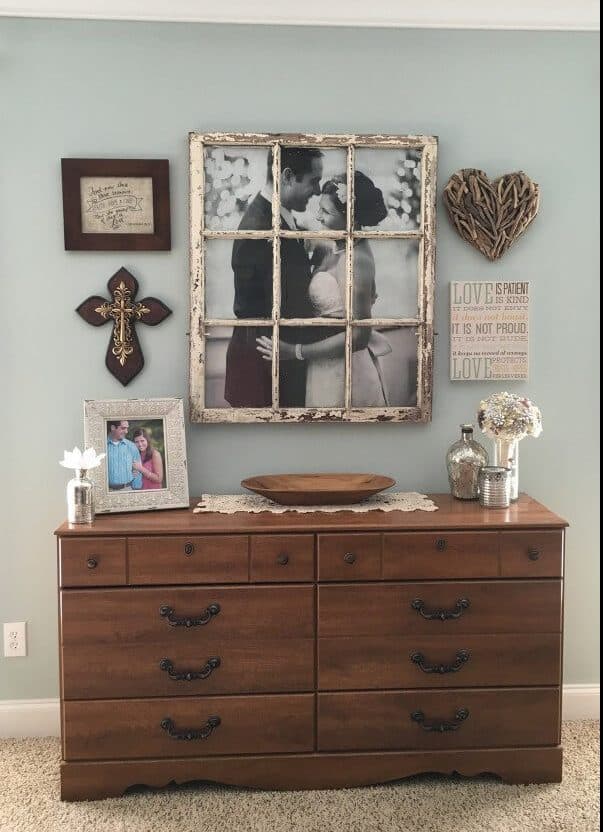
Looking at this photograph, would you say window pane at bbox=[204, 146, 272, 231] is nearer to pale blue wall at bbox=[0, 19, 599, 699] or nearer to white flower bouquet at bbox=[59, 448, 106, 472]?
pale blue wall at bbox=[0, 19, 599, 699]

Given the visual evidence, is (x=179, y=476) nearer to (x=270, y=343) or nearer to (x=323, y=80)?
(x=270, y=343)

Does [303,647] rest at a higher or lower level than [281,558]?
lower

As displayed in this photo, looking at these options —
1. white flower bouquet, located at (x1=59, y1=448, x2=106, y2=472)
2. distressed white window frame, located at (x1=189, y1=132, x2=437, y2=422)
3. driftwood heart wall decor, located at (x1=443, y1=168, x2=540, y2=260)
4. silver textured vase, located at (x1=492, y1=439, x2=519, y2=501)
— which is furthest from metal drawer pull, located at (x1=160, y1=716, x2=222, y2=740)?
driftwood heart wall decor, located at (x1=443, y1=168, x2=540, y2=260)

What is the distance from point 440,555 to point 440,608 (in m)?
0.16

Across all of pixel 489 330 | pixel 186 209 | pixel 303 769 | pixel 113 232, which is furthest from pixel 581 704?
pixel 113 232

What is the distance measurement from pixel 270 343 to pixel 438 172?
2.77ft

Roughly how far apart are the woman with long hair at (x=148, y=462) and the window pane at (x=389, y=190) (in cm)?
104

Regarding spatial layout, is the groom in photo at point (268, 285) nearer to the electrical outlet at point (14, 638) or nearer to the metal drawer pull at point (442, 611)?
the metal drawer pull at point (442, 611)

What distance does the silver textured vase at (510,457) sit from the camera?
2.76 metres

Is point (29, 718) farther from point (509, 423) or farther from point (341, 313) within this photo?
point (509, 423)

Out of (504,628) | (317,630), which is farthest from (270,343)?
(504,628)

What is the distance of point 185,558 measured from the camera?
2.46m

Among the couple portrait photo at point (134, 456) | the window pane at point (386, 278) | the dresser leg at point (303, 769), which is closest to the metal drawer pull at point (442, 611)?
the dresser leg at point (303, 769)

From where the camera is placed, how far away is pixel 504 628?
8.29 ft
